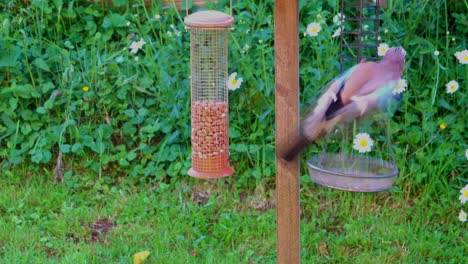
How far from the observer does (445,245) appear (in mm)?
3717

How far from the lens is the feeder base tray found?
2611mm

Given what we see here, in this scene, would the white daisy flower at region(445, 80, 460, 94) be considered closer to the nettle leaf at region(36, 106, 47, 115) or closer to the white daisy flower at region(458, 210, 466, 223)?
the white daisy flower at region(458, 210, 466, 223)

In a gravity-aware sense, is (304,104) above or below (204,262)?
above

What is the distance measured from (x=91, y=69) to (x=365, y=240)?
179 centimetres

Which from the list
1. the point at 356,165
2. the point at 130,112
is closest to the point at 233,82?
the point at 130,112

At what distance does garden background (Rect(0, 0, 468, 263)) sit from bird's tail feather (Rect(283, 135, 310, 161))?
120 cm

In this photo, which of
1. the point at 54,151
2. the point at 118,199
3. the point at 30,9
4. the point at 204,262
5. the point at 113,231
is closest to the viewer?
the point at 204,262

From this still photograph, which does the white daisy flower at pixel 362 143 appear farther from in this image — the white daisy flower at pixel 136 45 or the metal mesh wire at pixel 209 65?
the white daisy flower at pixel 136 45

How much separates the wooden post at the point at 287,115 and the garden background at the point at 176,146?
937mm

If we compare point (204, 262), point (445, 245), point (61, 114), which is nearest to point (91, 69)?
point (61, 114)

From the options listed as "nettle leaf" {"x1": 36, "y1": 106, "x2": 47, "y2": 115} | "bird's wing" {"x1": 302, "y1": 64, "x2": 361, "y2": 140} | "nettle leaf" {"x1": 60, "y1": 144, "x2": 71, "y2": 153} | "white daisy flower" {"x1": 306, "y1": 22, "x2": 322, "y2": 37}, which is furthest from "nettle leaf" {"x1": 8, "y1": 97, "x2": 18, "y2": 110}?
"bird's wing" {"x1": 302, "y1": 64, "x2": 361, "y2": 140}

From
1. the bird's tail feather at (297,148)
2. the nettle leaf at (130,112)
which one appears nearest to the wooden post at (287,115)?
the bird's tail feather at (297,148)

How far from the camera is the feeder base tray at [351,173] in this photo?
261 centimetres

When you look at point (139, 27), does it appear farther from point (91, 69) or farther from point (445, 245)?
point (445, 245)
